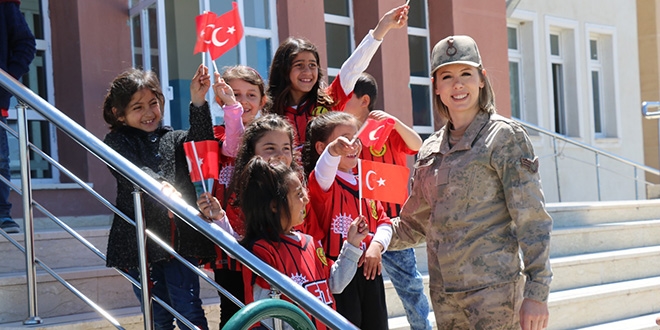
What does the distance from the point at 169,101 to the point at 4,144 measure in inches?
68.2

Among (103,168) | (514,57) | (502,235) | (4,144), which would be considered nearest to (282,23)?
(103,168)

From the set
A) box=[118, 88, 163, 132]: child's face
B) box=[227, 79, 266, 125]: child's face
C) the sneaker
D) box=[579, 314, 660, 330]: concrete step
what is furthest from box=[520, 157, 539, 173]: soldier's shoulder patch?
box=[579, 314, 660, 330]: concrete step

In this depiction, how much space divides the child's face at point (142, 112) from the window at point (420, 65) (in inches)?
190

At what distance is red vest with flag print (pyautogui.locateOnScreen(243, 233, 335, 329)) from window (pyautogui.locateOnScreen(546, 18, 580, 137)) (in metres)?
9.70

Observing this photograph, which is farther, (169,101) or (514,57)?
(514,57)

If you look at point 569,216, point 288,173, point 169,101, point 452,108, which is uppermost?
point 169,101

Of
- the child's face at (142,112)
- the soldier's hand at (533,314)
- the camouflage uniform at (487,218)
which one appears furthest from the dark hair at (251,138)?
the soldier's hand at (533,314)

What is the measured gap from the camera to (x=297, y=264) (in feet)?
8.84

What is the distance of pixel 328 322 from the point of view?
2344 millimetres

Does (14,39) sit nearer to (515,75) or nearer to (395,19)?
(395,19)

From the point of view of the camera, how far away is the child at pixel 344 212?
2.94 metres

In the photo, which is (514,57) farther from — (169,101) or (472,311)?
(472,311)

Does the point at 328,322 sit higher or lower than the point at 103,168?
lower

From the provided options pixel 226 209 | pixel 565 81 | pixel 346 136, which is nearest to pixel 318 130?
pixel 346 136
